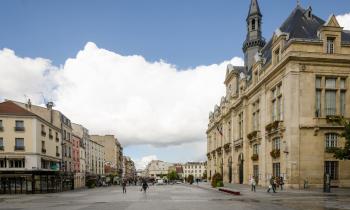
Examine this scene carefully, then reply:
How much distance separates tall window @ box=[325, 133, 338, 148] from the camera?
137 ft

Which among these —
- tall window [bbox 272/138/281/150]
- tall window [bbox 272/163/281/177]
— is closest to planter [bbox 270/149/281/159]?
tall window [bbox 272/138/281/150]

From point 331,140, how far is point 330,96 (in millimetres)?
4722

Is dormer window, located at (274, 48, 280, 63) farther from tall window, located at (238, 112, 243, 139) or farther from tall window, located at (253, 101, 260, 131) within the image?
tall window, located at (238, 112, 243, 139)

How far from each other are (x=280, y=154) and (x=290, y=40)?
1217 centimetres

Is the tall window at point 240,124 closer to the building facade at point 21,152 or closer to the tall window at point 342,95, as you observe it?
the tall window at point 342,95

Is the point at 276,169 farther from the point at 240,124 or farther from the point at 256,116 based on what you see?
the point at 240,124

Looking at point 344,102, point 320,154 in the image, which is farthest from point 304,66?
point 320,154

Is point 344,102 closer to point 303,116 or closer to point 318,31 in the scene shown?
point 303,116

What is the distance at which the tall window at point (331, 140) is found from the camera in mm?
→ 41719

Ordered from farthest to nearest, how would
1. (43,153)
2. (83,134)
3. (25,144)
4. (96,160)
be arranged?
(96,160), (83,134), (43,153), (25,144)

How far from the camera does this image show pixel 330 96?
43.1 m

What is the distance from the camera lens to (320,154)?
136 ft

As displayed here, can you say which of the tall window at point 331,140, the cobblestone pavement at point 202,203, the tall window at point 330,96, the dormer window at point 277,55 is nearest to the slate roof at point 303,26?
the dormer window at point 277,55

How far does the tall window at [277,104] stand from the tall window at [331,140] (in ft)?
17.5
